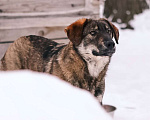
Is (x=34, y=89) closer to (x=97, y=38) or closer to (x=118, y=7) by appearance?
(x=97, y=38)

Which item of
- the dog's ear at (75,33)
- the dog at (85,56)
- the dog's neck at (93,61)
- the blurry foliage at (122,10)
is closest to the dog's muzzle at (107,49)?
the dog at (85,56)

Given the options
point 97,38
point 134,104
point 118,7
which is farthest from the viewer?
point 118,7

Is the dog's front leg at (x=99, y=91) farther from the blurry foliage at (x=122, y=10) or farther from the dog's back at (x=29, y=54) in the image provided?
the blurry foliage at (x=122, y=10)

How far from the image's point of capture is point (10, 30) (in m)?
5.48

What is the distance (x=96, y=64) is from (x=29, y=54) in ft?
3.92

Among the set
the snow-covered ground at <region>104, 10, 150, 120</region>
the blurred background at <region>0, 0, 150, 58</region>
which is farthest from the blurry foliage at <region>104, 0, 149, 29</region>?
the blurred background at <region>0, 0, 150, 58</region>

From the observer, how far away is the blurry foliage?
1548cm

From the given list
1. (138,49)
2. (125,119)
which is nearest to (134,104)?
(125,119)

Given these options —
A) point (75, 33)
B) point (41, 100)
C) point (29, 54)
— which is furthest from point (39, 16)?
point (41, 100)

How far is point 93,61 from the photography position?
3881mm

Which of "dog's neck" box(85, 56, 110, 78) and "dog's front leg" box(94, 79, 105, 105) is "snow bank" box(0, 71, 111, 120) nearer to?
"dog's neck" box(85, 56, 110, 78)

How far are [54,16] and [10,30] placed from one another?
1054 millimetres

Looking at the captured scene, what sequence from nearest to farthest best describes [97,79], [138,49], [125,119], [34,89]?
1. [34,89]
2. [97,79]
3. [125,119]
4. [138,49]

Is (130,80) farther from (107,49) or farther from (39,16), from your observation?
(107,49)
